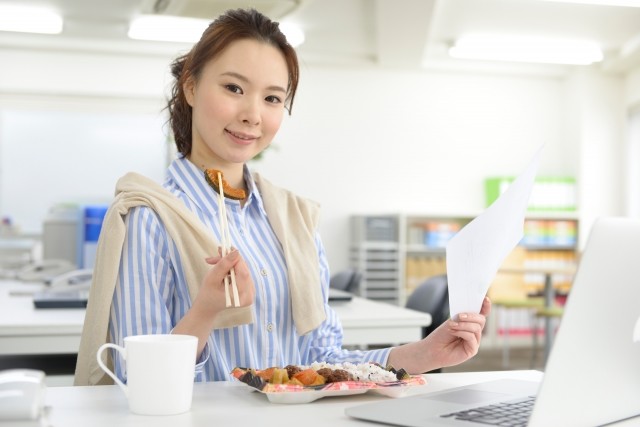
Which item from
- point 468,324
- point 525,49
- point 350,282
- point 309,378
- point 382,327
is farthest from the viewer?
point 525,49

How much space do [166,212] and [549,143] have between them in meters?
6.97

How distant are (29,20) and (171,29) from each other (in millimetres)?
1060

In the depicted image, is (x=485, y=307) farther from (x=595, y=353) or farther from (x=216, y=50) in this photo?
(x=216, y=50)

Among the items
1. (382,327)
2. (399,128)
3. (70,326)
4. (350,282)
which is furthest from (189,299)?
(399,128)

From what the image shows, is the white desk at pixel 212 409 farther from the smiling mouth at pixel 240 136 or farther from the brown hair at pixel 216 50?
the brown hair at pixel 216 50

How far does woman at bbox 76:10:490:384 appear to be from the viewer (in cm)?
141

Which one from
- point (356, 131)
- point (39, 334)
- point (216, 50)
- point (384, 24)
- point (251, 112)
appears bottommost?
point (39, 334)

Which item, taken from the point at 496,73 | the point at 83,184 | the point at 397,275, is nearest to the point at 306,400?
the point at 397,275

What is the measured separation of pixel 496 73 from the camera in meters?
7.83

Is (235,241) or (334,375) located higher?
(235,241)

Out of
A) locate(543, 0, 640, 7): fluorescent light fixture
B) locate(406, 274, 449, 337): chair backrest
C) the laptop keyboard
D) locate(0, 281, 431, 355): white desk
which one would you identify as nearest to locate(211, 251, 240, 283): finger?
the laptop keyboard

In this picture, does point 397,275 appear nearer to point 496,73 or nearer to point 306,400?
point 496,73

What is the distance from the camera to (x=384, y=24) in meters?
5.97

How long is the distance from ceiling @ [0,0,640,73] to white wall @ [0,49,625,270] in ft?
0.73
